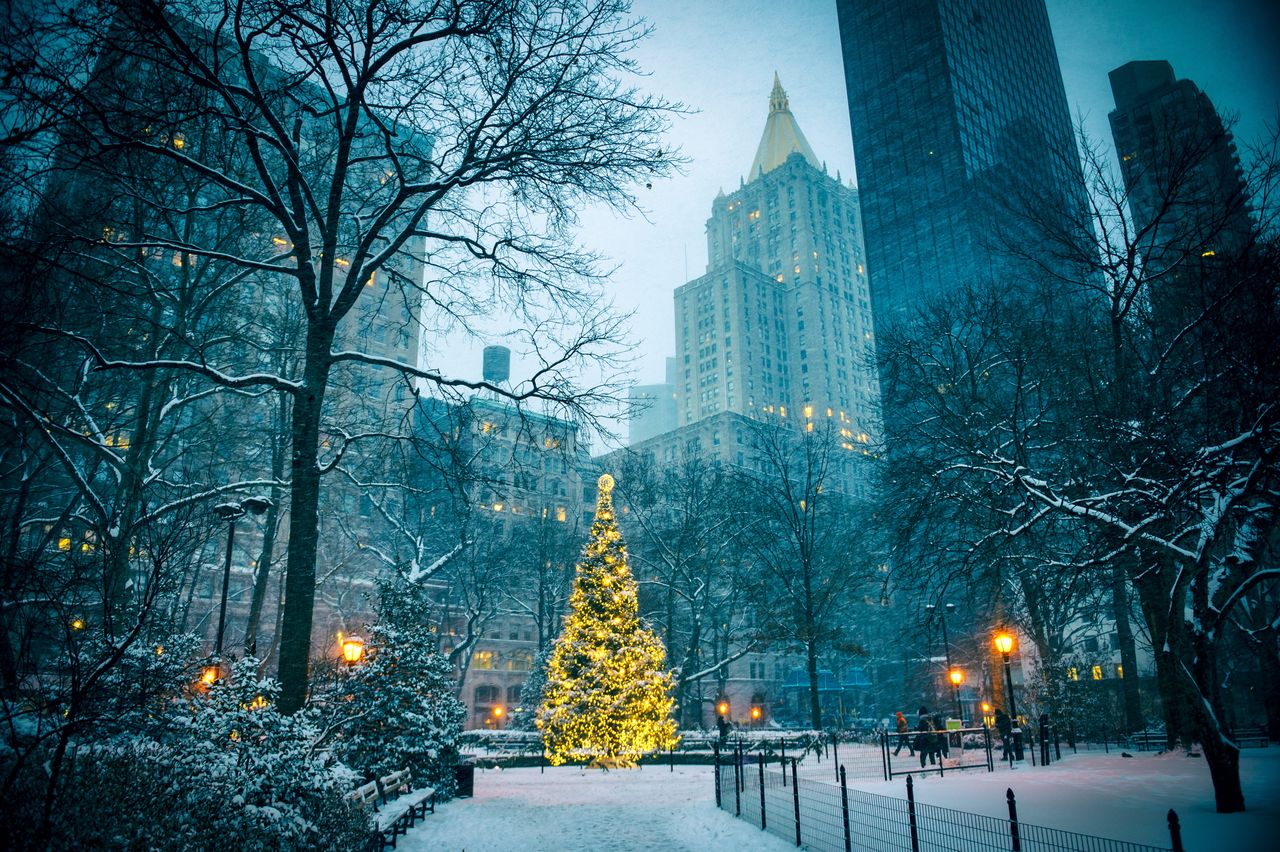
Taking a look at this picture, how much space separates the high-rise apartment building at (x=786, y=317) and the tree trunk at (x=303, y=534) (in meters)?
119

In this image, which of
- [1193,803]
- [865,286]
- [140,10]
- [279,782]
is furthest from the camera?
[865,286]

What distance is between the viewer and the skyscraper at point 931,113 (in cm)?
11775

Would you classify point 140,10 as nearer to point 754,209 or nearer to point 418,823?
point 418,823

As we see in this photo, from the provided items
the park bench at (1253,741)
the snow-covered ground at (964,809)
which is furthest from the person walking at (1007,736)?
the park bench at (1253,741)

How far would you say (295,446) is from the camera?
413 inches

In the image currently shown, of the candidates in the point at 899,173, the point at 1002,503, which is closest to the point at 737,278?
the point at 899,173

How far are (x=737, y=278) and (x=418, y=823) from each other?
132884 mm

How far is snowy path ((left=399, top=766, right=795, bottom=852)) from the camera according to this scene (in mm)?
11227

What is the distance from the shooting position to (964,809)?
35.4 feet

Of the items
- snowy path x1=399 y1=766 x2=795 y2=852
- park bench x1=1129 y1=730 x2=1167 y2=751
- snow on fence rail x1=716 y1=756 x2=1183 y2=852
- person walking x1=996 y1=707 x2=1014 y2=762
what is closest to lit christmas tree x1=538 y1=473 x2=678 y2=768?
snowy path x1=399 y1=766 x2=795 y2=852

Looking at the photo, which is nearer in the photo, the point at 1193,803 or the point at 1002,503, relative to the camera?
the point at 1193,803

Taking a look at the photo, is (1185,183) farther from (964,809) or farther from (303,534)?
(303,534)

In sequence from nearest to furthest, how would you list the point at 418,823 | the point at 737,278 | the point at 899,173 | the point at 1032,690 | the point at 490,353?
the point at 418,823
the point at 1032,690
the point at 490,353
the point at 899,173
the point at 737,278

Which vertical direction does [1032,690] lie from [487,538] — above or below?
below
